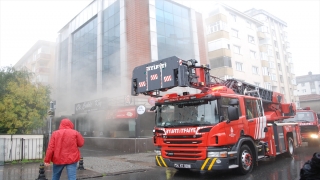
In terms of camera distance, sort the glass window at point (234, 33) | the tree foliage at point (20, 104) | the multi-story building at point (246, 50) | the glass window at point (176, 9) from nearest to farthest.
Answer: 1. the tree foliage at point (20, 104)
2. the glass window at point (176, 9)
3. the multi-story building at point (246, 50)
4. the glass window at point (234, 33)

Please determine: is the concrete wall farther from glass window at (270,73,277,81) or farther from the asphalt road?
glass window at (270,73,277,81)

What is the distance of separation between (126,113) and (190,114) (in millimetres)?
8387

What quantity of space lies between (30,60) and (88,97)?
86.4 feet

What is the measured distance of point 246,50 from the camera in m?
27.8

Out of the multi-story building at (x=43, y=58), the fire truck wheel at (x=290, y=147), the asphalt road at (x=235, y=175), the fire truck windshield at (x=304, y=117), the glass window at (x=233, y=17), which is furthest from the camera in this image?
the multi-story building at (x=43, y=58)

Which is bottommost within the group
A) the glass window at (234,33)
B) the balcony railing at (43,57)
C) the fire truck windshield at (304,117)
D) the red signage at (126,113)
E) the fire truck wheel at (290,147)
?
the fire truck wheel at (290,147)

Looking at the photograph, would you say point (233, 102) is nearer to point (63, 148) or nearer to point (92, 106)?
point (63, 148)

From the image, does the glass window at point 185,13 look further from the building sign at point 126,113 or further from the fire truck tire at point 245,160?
the fire truck tire at point 245,160

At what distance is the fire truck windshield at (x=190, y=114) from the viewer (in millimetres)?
6160

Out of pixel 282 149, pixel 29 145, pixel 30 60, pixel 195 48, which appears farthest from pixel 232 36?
pixel 30 60

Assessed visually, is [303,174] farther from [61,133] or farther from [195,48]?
A: [195,48]

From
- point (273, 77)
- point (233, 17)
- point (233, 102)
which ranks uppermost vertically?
point (233, 17)

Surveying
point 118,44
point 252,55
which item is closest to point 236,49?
point 252,55

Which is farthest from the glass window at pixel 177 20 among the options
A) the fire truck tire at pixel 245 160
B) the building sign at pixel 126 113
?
the fire truck tire at pixel 245 160
